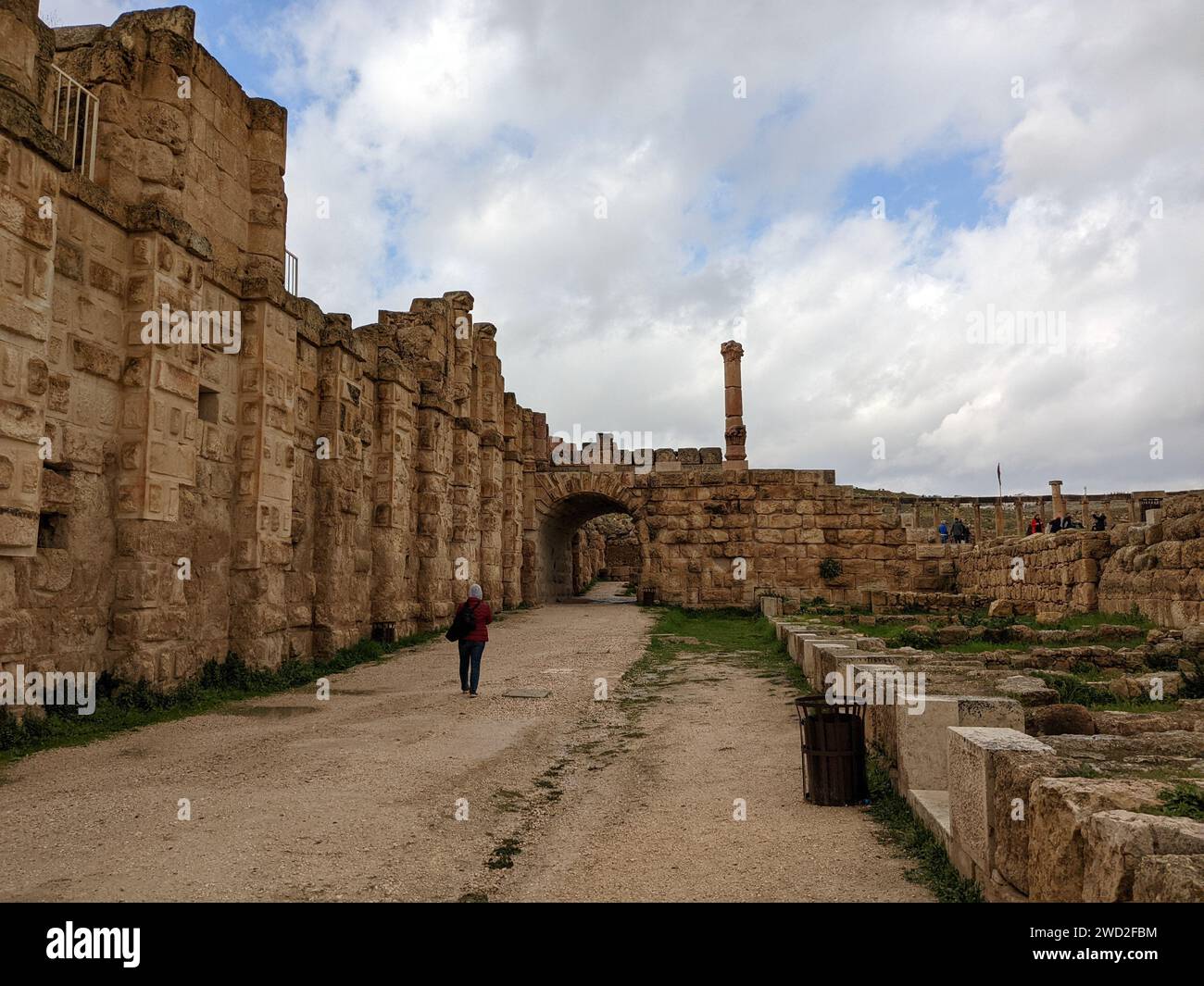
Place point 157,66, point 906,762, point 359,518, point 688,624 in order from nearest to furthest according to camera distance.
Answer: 1. point 906,762
2. point 157,66
3. point 359,518
4. point 688,624

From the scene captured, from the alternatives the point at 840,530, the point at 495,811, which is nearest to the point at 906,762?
the point at 495,811

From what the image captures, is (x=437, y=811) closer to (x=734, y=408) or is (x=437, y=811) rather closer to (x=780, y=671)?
(x=780, y=671)

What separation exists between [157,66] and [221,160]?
4.47ft

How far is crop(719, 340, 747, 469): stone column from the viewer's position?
27438 millimetres

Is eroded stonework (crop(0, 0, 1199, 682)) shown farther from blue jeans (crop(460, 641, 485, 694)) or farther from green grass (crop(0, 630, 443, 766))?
blue jeans (crop(460, 641, 485, 694))

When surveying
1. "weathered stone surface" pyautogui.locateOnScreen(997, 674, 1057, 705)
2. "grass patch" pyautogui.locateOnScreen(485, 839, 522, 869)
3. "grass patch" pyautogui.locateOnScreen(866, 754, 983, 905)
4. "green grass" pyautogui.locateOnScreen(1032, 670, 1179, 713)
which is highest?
"weathered stone surface" pyautogui.locateOnScreen(997, 674, 1057, 705)

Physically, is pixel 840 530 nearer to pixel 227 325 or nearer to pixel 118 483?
pixel 227 325

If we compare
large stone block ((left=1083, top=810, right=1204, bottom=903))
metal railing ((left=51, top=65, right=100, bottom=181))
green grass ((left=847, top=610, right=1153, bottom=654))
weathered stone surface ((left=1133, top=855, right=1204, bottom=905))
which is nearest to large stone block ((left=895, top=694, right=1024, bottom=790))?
large stone block ((left=1083, top=810, right=1204, bottom=903))

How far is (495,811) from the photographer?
541 cm

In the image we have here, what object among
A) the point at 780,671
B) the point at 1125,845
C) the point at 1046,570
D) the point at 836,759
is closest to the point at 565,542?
the point at 1046,570

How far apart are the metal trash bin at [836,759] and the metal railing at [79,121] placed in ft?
27.5

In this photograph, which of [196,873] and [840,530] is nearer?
[196,873]

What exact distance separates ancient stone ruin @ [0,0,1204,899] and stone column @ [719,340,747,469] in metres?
9.37

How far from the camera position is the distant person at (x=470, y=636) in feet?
31.9
